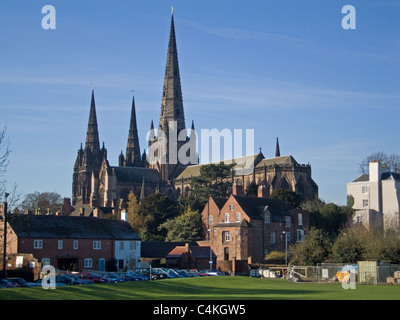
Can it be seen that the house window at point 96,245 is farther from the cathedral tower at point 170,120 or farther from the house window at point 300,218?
the cathedral tower at point 170,120

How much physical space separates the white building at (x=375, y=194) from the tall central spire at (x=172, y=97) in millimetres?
81489

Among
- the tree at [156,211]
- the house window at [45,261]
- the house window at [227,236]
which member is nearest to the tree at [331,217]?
the house window at [227,236]

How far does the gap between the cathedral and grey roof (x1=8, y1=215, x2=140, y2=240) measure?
7132cm

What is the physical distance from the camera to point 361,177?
305 ft

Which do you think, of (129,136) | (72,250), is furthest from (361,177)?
(129,136)

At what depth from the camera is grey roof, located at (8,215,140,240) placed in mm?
60562

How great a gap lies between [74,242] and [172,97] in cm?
10789

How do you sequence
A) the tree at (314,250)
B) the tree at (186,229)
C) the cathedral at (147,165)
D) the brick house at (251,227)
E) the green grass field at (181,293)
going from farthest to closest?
the cathedral at (147,165)
the tree at (186,229)
the brick house at (251,227)
the tree at (314,250)
the green grass field at (181,293)

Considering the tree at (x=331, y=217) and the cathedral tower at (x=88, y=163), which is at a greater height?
the cathedral tower at (x=88, y=163)

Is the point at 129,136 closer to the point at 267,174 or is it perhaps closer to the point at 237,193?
the point at 267,174

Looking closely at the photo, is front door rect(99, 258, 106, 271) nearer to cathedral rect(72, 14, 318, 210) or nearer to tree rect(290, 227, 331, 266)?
tree rect(290, 227, 331, 266)

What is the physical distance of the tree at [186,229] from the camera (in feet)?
280

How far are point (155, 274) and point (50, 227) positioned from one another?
536 inches

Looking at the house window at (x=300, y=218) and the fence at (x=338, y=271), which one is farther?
the house window at (x=300, y=218)
